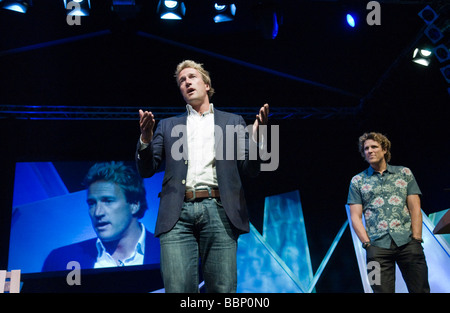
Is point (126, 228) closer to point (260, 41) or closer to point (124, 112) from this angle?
point (124, 112)

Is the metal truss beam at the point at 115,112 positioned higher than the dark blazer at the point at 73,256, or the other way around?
the metal truss beam at the point at 115,112

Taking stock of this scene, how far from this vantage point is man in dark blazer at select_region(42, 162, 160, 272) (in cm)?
635

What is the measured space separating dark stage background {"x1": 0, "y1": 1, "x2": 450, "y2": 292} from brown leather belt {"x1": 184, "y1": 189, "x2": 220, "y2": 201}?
3284 millimetres

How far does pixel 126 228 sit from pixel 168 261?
467 centimetres

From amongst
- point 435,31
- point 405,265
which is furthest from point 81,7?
point 405,265

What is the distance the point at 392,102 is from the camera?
6305 mm

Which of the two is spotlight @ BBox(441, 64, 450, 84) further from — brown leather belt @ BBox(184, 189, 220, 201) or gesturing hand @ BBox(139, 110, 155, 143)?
gesturing hand @ BBox(139, 110, 155, 143)

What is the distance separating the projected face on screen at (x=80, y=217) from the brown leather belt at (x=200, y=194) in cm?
454

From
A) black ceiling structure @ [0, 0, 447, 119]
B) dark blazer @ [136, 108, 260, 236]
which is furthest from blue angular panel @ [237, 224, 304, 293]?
dark blazer @ [136, 108, 260, 236]

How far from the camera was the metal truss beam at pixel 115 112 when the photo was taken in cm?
663

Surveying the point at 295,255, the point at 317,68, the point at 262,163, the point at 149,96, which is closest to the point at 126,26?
the point at 149,96

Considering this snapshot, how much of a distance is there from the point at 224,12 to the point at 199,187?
350 cm

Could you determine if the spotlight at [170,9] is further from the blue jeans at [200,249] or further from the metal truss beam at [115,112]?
the blue jeans at [200,249]

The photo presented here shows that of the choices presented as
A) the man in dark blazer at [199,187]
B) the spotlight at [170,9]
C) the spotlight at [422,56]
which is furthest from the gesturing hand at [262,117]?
the spotlight at [422,56]
